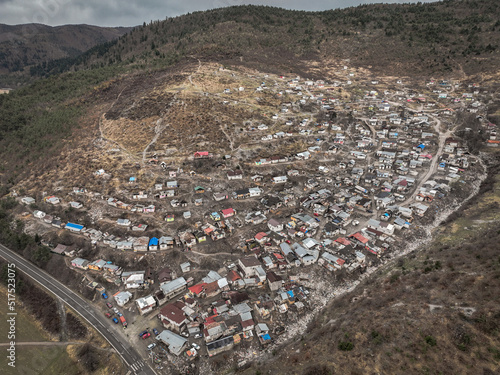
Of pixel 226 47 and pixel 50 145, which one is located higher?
pixel 226 47

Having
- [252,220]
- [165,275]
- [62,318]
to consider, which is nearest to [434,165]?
[252,220]

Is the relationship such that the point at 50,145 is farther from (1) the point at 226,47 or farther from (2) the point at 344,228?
(1) the point at 226,47

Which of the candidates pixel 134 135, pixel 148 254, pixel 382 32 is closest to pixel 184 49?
pixel 134 135

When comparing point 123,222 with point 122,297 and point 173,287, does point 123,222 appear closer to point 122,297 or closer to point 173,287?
point 122,297

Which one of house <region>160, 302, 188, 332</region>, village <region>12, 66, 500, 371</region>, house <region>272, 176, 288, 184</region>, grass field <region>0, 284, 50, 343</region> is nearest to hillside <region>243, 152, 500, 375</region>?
village <region>12, 66, 500, 371</region>

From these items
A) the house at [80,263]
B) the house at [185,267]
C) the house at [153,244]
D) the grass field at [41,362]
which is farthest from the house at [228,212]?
the grass field at [41,362]
